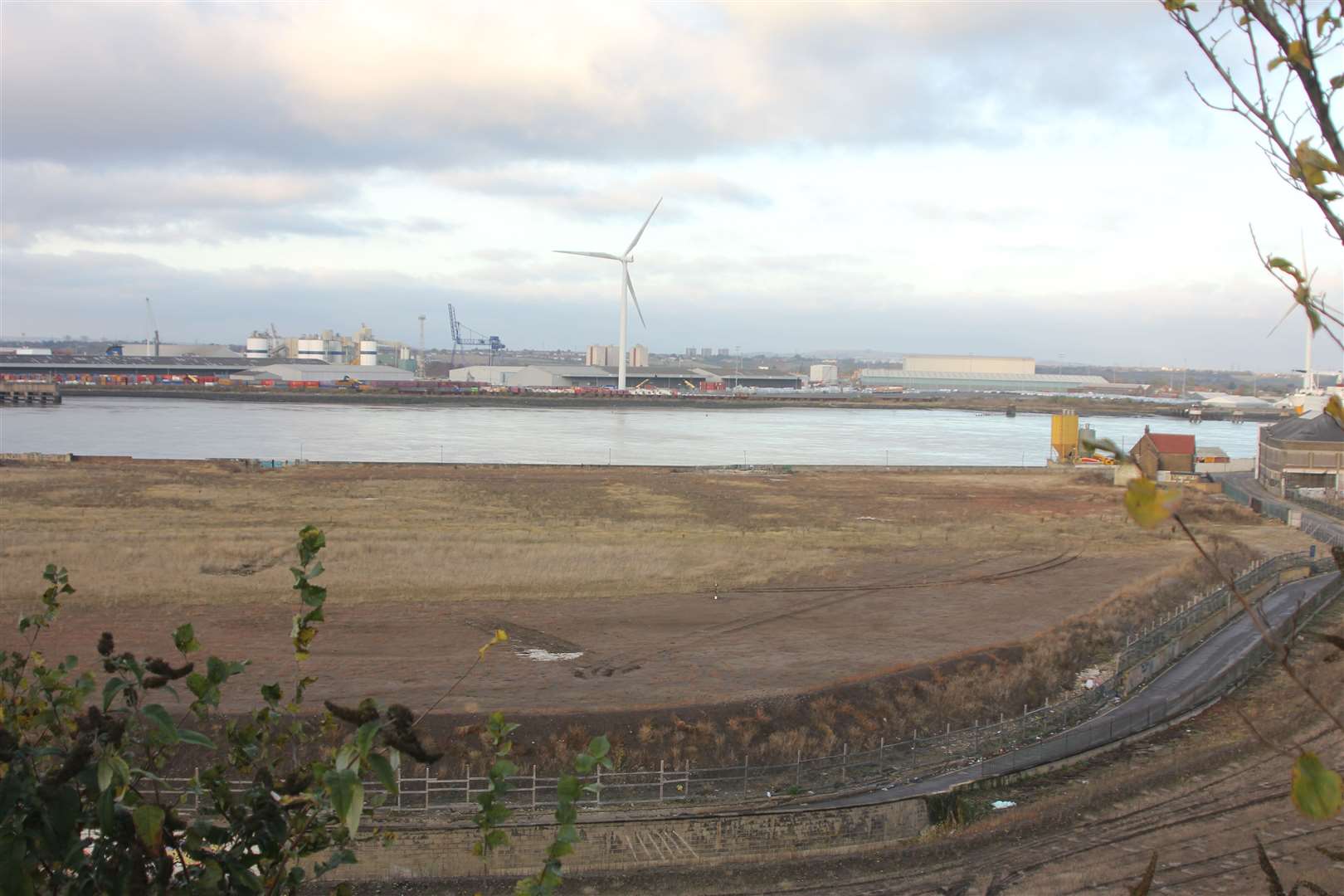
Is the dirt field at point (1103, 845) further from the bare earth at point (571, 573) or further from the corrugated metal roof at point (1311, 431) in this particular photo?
the corrugated metal roof at point (1311, 431)

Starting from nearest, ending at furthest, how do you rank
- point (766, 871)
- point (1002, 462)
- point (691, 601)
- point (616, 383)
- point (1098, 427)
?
point (766, 871)
point (691, 601)
point (1002, 462)
point (1098, 427)
point (616, 383)

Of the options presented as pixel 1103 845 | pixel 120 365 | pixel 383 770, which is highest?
pixel 120 365

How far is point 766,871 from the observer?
8.43m

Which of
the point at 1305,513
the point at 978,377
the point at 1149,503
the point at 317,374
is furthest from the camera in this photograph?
the point at 978,377

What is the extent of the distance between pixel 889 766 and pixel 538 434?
44068 millimetres

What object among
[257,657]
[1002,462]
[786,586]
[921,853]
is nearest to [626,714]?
[921,853]

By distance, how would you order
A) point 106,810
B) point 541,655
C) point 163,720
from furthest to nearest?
point 541,655, point 163,720, point 106,810

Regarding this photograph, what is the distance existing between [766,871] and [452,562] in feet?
39.0

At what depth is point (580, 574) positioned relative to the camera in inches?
728

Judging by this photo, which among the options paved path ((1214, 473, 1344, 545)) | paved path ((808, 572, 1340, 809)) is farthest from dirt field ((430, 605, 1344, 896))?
paved path ((1214, 473, 1344, 545))

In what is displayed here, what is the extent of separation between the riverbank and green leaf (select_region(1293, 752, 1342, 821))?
249 feet

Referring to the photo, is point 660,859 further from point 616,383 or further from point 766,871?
point 616,383

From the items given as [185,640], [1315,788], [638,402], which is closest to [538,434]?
[638,402]

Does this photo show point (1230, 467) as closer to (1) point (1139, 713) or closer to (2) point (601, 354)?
(1) point (1139, 713)
